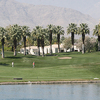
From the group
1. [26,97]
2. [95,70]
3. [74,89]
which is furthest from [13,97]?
[95,70]

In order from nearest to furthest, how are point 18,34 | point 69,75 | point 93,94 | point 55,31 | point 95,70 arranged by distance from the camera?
point 93,94
point 69,75
point 95,70
point 18,34
point 55,31

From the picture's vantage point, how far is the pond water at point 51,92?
35.1 m

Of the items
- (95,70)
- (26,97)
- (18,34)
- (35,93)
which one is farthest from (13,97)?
(18,34)

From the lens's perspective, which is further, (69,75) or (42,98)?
(69,75)

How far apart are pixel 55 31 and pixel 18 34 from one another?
28542 mm

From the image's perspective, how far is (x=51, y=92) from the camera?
38.8 m

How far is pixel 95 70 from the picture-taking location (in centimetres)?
5972

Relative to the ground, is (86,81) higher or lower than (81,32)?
lower

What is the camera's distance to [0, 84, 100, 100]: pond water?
35.1 metres

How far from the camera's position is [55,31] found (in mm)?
136250

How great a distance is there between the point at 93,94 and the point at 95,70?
75.8ft

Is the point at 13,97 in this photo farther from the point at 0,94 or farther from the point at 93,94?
the point at 93,94

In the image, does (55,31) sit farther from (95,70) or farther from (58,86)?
(58,86)

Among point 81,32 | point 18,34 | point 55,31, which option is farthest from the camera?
point 55,31
